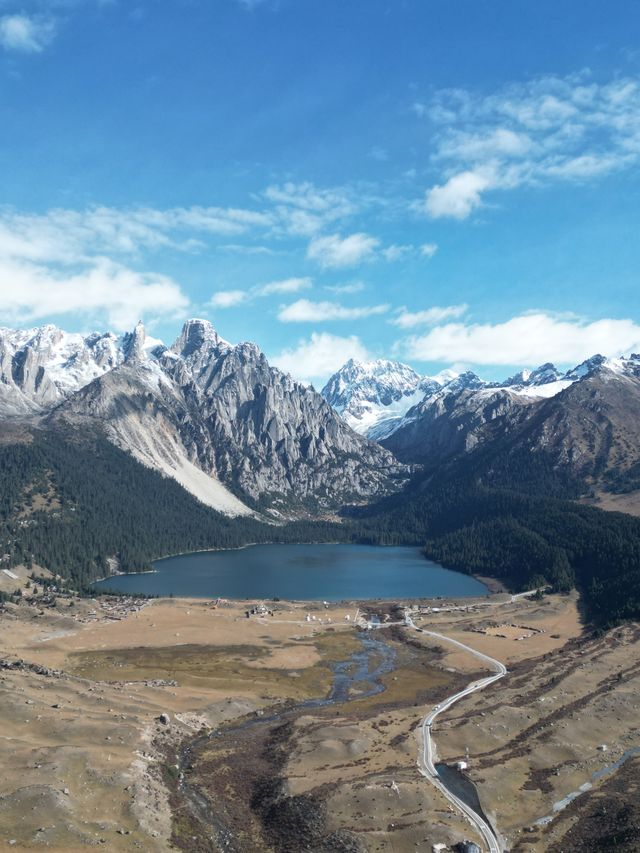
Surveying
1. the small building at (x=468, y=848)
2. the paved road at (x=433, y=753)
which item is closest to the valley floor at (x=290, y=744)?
the small building at (x=468, y=848)

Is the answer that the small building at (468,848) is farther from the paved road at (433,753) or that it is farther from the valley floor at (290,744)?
the paved road at (433,753)

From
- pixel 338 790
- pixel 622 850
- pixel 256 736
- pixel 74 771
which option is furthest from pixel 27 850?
pixel 622 850

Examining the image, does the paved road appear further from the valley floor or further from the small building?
the small building

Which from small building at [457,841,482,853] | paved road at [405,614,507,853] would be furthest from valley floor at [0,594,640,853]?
paved road at [405,614,507,853]

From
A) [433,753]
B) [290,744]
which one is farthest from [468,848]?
[290,744]

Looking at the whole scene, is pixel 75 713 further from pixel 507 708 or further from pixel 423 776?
pixel 507 708

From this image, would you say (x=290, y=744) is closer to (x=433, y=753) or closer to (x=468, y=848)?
(x=433, y=753)
